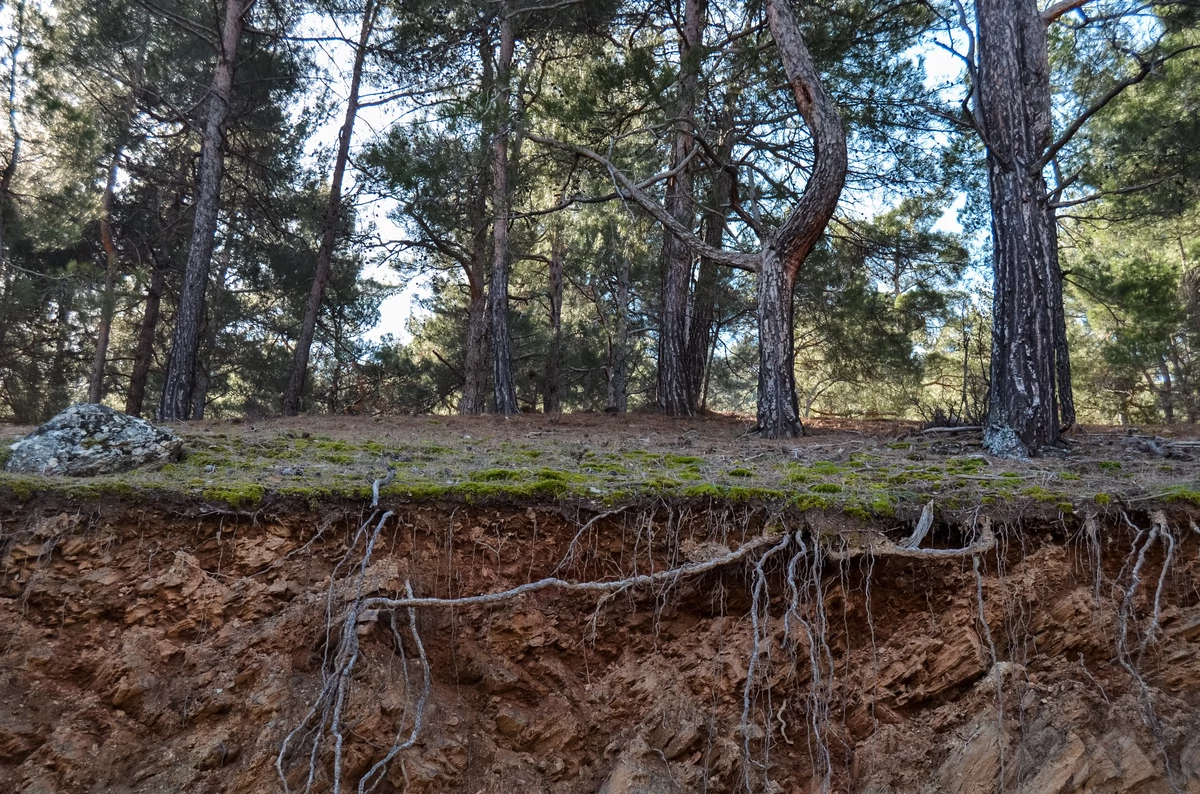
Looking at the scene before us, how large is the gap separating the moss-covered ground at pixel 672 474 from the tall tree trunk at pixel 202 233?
13.3ft

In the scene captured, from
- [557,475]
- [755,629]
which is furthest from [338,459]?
[755,629]

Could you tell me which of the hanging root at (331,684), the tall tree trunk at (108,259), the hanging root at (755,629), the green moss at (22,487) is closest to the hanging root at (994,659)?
the hanging root at (755,629)

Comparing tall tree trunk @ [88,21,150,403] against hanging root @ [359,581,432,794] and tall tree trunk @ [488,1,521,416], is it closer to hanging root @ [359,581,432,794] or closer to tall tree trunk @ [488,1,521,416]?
tall tree trunk @ [488,1,521,416]

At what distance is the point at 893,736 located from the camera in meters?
3.57

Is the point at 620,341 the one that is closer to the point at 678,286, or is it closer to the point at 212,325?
the point at 678,286

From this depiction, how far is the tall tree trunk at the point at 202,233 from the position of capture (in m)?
9.62

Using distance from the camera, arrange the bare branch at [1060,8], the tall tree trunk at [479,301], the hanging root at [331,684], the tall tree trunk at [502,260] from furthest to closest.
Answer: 1. the tall tree trunk at [479,301]
2. the tall tree trunk at [502,260]
3. the bare branch at [1060,8]
4. the hanging root at [331,684]

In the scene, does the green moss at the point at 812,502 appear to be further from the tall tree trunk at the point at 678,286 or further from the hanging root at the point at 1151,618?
the tall tree trunk at the point at 678,286

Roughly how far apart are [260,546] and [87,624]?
0.84 meters

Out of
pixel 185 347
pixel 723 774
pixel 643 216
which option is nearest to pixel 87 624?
pixel 723 774

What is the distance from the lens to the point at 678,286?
1063 centimetres

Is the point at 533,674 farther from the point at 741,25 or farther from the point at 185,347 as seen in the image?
the point at 741,25

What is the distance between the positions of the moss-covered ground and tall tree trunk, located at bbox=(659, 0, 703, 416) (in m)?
4.10

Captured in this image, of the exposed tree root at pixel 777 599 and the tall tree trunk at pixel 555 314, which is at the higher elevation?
the tall tree trunk at pixel 555 314
